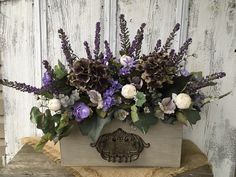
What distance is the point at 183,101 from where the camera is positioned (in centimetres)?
95

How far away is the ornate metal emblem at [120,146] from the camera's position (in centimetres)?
101

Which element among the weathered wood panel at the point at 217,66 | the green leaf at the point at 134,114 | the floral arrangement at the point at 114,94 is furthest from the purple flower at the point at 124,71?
the weathered wood panel at the point at 217,66

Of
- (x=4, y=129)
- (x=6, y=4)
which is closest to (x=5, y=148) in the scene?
(x=4, y=129)

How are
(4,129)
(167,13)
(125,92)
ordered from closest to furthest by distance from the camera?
(125,92) < (167,13) < (4,129)

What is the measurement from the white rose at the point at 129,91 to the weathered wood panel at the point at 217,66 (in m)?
0.37

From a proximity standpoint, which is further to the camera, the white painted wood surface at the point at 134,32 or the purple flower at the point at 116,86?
the white painted wood surface at the point at 134,32

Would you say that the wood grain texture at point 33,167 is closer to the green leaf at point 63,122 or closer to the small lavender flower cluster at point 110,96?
the green leaf at point 63,122

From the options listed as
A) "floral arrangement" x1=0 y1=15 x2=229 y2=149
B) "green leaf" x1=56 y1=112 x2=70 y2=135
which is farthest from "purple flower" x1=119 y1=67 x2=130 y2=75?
"green leaf" x1=56 y1=112 x2=70 y2=135

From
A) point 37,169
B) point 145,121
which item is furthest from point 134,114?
point 37,169

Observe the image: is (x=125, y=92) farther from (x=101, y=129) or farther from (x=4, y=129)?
(x=4, y=129)

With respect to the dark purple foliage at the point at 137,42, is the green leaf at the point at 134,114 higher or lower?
lower

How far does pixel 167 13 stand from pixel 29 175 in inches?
28.4

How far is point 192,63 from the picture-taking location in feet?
4.04

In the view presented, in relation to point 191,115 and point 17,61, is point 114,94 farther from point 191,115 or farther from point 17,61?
point 17,61
